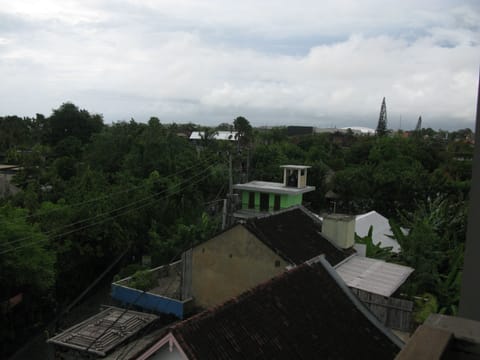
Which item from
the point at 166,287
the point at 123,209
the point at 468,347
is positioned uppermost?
the point at 468,347

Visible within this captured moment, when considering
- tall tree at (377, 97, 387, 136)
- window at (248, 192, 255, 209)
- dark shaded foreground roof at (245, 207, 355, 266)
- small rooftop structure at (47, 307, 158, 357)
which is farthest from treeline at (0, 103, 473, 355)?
tall tree at (377, 97, 387, 136)

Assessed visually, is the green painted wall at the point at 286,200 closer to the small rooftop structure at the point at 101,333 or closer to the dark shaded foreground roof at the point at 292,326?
the small rooftop structure at the point at 101,333

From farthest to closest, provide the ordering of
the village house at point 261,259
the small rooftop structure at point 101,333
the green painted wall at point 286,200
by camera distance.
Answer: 1. the green painted wall at point 286,200
2. the village house at point 261,259
3. the small rooftop structure at point 101,333

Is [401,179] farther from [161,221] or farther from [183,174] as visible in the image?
[161,221]

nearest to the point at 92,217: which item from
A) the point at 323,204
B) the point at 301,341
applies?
the point at 301,341

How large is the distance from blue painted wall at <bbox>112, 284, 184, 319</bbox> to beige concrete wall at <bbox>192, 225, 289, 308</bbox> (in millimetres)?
732

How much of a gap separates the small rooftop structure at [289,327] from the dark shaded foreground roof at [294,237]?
3380 mm

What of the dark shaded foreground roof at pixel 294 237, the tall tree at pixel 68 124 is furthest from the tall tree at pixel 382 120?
the dark shaded foreground roof at pixel 294 237

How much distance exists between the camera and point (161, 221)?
23531 millimetres

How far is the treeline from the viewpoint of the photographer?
14.6m

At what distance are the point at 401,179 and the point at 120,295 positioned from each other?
74.4ft

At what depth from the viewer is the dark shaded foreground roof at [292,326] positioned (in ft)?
22.1

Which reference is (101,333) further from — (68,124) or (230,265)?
(68,124)

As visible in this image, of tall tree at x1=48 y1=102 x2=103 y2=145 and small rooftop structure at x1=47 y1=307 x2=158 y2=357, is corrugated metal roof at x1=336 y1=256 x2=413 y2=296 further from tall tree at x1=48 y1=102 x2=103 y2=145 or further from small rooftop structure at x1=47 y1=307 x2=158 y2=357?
tall tree at x1=48 y1=102 x2=103 y2=145
